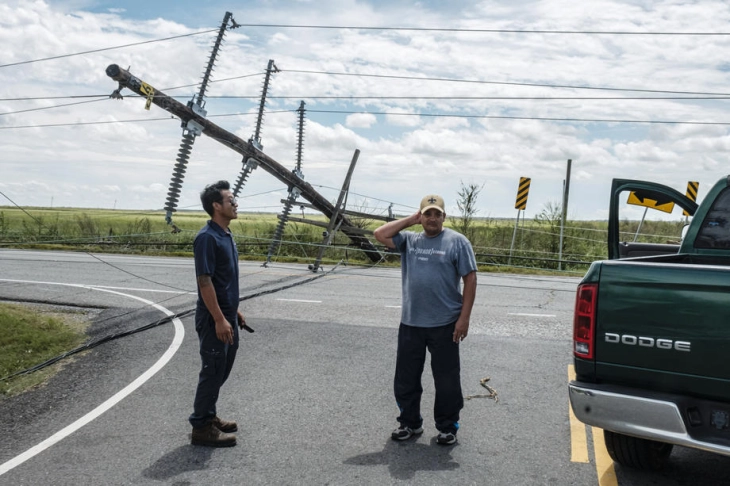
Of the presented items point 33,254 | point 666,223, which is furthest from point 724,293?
point 666,223

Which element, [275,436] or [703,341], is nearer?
[703,341]

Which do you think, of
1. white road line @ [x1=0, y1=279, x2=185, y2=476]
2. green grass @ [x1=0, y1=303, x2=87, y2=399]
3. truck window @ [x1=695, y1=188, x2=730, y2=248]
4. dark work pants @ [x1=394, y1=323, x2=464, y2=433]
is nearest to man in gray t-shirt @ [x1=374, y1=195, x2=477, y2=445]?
dark work pants @ [x1=394, y1=323, x2=464, y2=433]

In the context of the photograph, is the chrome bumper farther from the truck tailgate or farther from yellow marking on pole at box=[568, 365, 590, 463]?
yellow marking on pole at box=[568, 365, 590, 463]

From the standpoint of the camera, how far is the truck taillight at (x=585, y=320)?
12.9 feet

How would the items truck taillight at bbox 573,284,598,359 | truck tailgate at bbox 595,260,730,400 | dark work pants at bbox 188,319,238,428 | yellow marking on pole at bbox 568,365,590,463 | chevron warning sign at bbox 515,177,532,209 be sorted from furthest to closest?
chevron warning sign at bbox 515,177,532,209, dark work pants at bbox 188,319,238,428, yellow marking on pole at bbox 568,365,590,463, truck taillight at bbox 573,284,598,359, truck tailgate at bbox 595,260,730,400

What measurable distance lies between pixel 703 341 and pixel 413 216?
217cm

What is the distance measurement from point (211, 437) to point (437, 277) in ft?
6.53

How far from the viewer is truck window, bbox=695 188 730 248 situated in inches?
195

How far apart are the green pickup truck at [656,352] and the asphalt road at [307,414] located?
845 mm

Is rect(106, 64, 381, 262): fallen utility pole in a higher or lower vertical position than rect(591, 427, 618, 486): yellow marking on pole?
higher

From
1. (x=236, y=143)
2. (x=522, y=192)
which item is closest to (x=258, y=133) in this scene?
(x=236, y=143)

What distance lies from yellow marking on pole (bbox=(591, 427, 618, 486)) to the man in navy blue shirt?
2.53 meters

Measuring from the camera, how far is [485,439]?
5156mm

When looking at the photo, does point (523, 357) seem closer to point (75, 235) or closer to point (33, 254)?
point (33, 254)
